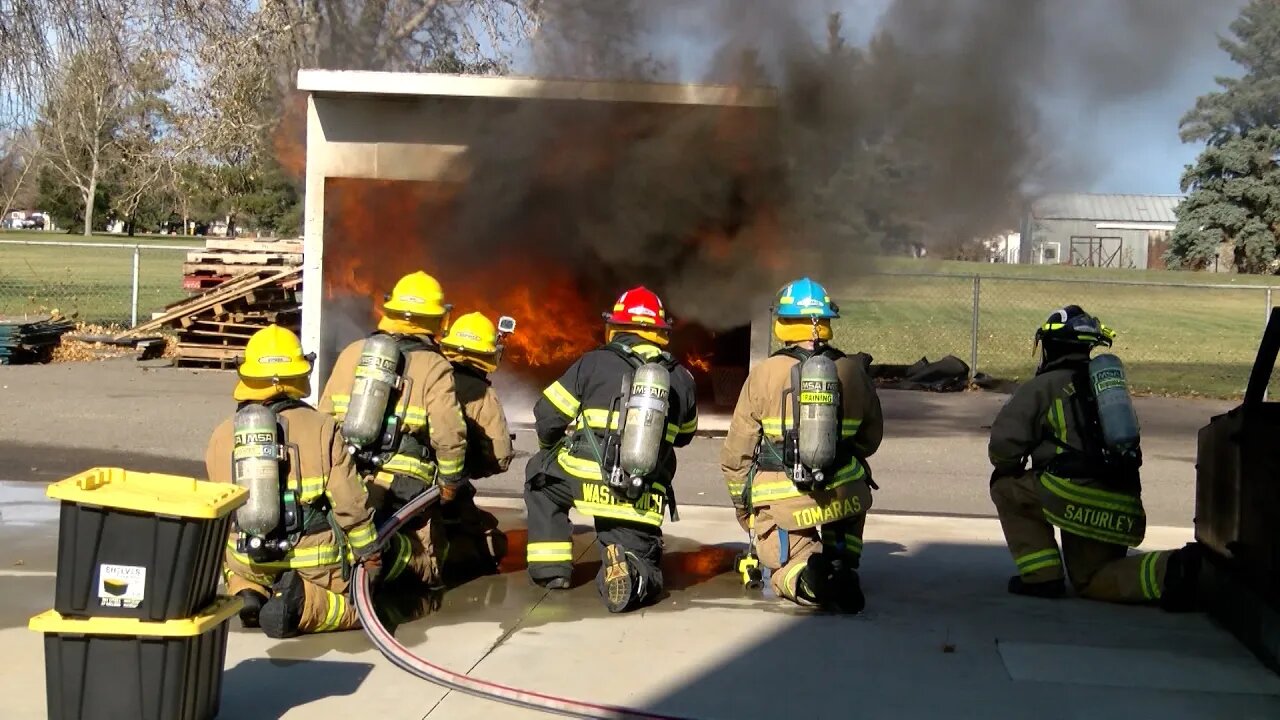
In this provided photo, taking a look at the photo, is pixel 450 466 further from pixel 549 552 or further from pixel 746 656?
pixel 746 656

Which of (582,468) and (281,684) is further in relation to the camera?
(582,468)

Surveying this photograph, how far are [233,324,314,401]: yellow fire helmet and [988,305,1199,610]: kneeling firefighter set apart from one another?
9.90 feet

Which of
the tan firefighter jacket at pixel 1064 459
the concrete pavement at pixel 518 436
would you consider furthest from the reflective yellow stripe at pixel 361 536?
the concrete pavement at pixel 518 436

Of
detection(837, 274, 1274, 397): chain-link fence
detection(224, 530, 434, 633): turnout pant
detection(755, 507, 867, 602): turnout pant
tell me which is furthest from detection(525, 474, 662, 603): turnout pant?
detection(837, 274, 1274, 397): chain-link fence

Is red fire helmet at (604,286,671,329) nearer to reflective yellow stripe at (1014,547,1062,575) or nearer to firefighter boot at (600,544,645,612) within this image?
firefighter boot at (600,544,645,612)

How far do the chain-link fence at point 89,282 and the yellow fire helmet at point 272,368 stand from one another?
12.7 m

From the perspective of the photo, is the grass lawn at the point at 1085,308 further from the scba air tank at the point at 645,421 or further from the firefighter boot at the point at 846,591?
the scba air tank at the point at 645,421

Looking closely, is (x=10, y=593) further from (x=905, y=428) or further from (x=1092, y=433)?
(x=905, y=428)

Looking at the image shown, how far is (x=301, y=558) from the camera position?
4871 millimetres

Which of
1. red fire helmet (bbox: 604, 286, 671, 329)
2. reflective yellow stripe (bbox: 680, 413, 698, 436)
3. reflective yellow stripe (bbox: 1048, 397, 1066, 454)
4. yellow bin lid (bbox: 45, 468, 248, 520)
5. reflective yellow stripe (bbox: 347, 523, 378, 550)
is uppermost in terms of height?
red fire helmet (bbox: 604, 286, 671, 329)

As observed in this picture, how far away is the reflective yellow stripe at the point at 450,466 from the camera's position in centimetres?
558

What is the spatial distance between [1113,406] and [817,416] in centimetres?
131

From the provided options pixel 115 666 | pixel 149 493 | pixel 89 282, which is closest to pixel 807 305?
pixel 149 493

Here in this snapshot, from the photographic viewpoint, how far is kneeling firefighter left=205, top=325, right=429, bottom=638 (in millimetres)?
4543
